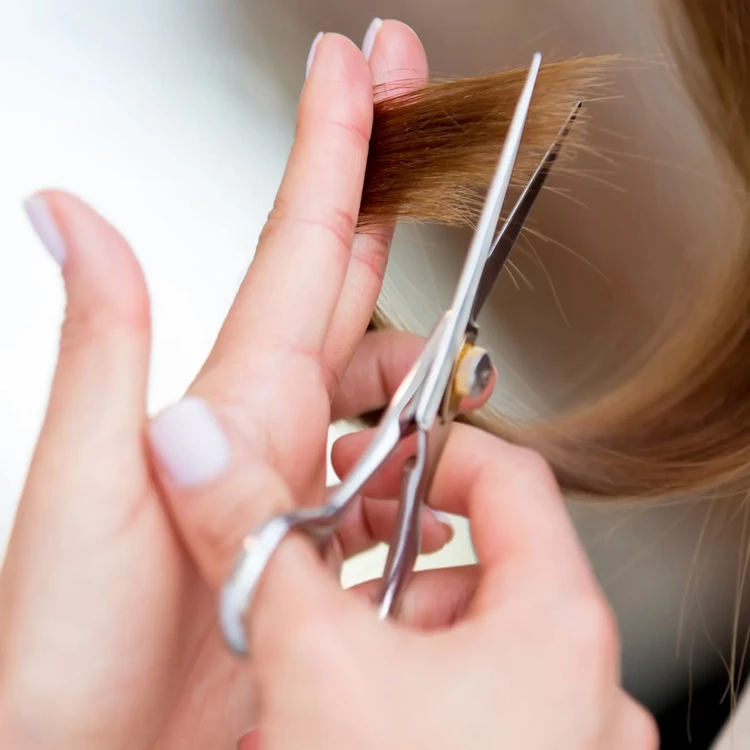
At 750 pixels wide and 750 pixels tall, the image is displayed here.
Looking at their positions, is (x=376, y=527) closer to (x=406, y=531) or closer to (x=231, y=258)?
(x=406, y=531)

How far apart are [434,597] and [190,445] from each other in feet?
0.75

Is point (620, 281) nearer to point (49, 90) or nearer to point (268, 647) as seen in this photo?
point (268, 647)

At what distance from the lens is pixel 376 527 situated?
568 mm

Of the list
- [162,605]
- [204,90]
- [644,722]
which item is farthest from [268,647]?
[204,90]

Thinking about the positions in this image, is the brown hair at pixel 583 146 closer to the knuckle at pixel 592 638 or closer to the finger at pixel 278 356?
the finger at pixel 278 356

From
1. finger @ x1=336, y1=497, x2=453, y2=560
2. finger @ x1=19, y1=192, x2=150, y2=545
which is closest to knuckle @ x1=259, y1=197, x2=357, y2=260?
finger @ x1=19, y1=192, x2=150, y2=545

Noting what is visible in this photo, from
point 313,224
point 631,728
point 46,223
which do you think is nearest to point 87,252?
point 46,223

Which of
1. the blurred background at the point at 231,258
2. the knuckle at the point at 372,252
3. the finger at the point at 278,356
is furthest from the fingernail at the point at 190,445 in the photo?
the blurred background at the point at 231,258

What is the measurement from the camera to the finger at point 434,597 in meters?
0.47

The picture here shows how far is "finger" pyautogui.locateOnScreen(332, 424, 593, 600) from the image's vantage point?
0.37 meters

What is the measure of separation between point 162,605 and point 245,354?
0.45 ft

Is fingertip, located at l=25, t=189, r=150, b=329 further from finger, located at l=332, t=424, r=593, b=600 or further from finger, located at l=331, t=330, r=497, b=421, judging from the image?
finger, located at l=331, t=330, r=497, b=421

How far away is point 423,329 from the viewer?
727 mm

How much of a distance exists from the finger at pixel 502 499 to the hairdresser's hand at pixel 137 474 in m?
0.08
